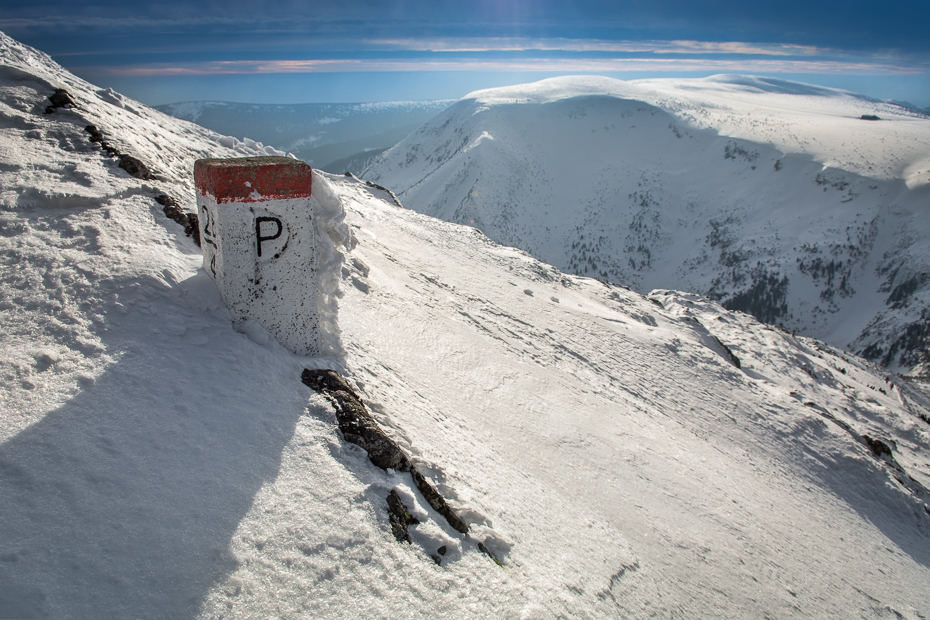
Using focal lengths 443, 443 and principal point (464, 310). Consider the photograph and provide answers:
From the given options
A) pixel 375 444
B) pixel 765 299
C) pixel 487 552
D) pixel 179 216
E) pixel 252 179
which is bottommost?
pixel 765 299

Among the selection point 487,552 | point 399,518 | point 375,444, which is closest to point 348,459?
point 375,444

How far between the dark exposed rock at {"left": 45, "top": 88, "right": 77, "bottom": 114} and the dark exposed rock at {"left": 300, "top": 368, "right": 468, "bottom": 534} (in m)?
5.87

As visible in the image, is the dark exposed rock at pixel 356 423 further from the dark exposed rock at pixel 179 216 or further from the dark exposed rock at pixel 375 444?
the dark exposed rock at pixel 179 216

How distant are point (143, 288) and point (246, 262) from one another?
0.92 m

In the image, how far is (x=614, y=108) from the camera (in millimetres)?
82188

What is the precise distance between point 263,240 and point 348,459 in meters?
2.06

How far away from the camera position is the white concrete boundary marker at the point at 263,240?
3.72 metres

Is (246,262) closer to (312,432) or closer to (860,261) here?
(312,432)

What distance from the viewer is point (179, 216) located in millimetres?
5289

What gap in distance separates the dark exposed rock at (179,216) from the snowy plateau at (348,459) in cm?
4

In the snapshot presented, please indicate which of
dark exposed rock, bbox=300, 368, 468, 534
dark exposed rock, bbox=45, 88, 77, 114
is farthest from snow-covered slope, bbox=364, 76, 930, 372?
dark exposed rock, bbox=45, 88, 77, 114

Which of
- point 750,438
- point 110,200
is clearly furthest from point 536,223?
point 110,200

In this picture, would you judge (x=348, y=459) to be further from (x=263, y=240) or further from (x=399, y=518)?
(x=263, y=240)

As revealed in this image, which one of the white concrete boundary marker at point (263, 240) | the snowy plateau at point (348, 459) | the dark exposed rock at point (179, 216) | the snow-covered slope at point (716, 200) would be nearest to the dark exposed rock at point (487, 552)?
the snowy plateau at point (348, 459)
